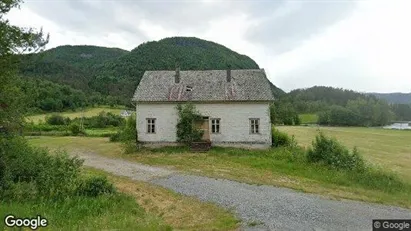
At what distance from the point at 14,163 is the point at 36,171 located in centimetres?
83

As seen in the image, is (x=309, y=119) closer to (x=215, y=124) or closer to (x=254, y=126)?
(x=254, y=126)

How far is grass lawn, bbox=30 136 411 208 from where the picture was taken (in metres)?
14.4

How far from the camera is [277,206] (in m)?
11.6

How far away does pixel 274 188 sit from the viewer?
14688 millimetres

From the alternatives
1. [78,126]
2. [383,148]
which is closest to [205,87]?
[383,148]

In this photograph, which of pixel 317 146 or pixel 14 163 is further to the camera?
pixel 317 146

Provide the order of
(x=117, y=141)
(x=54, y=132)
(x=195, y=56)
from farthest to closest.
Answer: (x=195, y=56)
(x=54, y=132)
(x=117, y=141)

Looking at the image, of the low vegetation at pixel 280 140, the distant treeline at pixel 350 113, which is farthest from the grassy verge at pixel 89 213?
the distant treeline at pixel 350 113

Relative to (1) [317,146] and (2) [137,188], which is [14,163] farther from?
(1) [317,146]

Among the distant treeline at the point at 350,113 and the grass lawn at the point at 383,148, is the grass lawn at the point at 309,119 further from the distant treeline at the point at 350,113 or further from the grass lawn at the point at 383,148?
the grass lawn at the point at 383,148

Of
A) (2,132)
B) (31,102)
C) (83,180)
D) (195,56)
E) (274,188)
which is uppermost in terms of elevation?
(195,56)

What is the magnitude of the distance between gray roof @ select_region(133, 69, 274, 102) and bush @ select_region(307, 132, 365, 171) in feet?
24.6

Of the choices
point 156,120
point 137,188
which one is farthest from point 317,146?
point 156,120

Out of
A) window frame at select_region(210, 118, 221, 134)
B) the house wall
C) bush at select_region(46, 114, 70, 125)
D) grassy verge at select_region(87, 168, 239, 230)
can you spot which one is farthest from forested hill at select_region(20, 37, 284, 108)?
grassy verge at select_region(87, 168, 239, 230)
